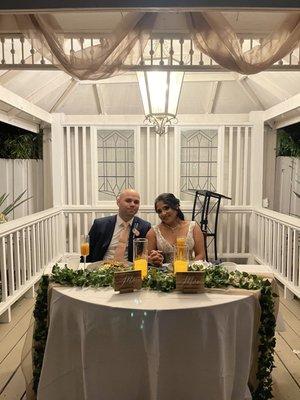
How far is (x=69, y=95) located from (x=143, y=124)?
3.61ft

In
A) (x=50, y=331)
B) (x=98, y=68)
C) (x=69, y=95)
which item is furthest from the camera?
(x=69, y=95)

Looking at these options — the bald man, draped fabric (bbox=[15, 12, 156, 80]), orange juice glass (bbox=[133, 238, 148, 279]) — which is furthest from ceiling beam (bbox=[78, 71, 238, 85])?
orange juice glass (bbox=[133, 238, 148, 279])

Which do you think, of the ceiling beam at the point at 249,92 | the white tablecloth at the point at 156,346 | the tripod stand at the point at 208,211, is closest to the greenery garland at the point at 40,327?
the white tablecloth at the point at 156,346

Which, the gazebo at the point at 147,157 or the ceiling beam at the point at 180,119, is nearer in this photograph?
the gazebo at the point at 147,157

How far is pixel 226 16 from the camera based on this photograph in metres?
2.01

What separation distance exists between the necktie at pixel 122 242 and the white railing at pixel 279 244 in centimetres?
177

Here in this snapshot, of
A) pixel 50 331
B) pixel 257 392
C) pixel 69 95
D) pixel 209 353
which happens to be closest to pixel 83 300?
pixel 50 331

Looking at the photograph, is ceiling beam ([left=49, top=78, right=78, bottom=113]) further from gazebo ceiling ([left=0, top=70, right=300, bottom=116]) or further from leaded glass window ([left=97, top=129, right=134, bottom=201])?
leaded glass window ([left=97, top=129, right=134, bottom=201])

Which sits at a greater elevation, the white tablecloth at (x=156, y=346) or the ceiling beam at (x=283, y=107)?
the ceiling beam at (x=283, y=107)

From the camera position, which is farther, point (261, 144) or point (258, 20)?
point (261, 144)

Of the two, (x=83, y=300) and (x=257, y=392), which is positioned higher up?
(x=83, y=300)

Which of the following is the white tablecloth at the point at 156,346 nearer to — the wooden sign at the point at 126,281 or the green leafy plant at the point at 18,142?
the wooden sign at the point at 126,281

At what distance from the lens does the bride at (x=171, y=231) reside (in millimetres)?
2699

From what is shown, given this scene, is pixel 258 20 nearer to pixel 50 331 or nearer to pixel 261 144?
pixel 50 331
